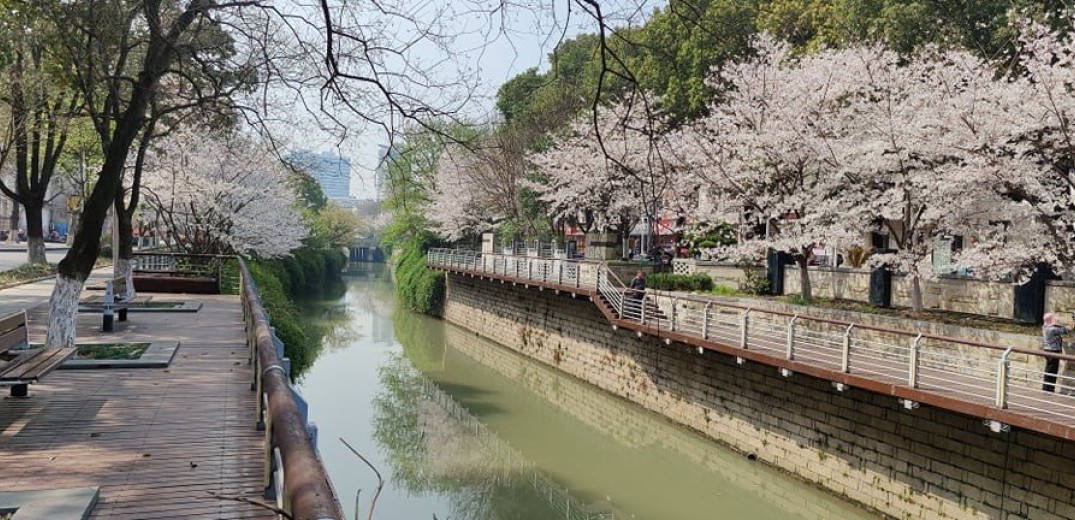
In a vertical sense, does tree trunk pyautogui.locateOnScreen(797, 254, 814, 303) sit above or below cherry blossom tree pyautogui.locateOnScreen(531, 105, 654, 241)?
below

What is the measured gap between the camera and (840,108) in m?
21.0

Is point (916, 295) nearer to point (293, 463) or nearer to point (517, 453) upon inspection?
point (517, 453)

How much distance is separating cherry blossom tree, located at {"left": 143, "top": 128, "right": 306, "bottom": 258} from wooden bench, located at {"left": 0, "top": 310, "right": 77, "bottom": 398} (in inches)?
736

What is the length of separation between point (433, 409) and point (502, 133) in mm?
20844

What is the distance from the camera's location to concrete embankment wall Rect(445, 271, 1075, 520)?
33.4 feet

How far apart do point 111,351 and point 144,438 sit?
4447mm

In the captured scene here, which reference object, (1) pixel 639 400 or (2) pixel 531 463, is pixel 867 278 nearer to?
(1) pixel 639 400

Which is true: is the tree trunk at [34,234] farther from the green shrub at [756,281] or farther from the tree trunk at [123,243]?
the green shrub at [756,281]

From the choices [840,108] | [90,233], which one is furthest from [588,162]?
[90,233]

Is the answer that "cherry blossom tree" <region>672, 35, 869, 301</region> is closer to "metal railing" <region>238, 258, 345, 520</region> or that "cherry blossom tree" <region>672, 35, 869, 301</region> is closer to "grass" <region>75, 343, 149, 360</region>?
"grass" <region>75, 343, 149, 360</region>

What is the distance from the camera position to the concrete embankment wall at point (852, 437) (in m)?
10.2

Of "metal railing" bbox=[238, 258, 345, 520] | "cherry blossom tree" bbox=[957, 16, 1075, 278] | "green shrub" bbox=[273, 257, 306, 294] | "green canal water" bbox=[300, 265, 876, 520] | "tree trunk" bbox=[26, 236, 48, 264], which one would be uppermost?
"cherry blossom tree" bbox=[957, 16, 1075, 278]

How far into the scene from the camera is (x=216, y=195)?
32281 millimetres

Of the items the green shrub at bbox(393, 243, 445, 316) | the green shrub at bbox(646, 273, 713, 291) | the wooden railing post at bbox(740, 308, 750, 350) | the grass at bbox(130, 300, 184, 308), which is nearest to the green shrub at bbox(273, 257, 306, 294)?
the green shrub at bbox(393, 243, 445, 316)
